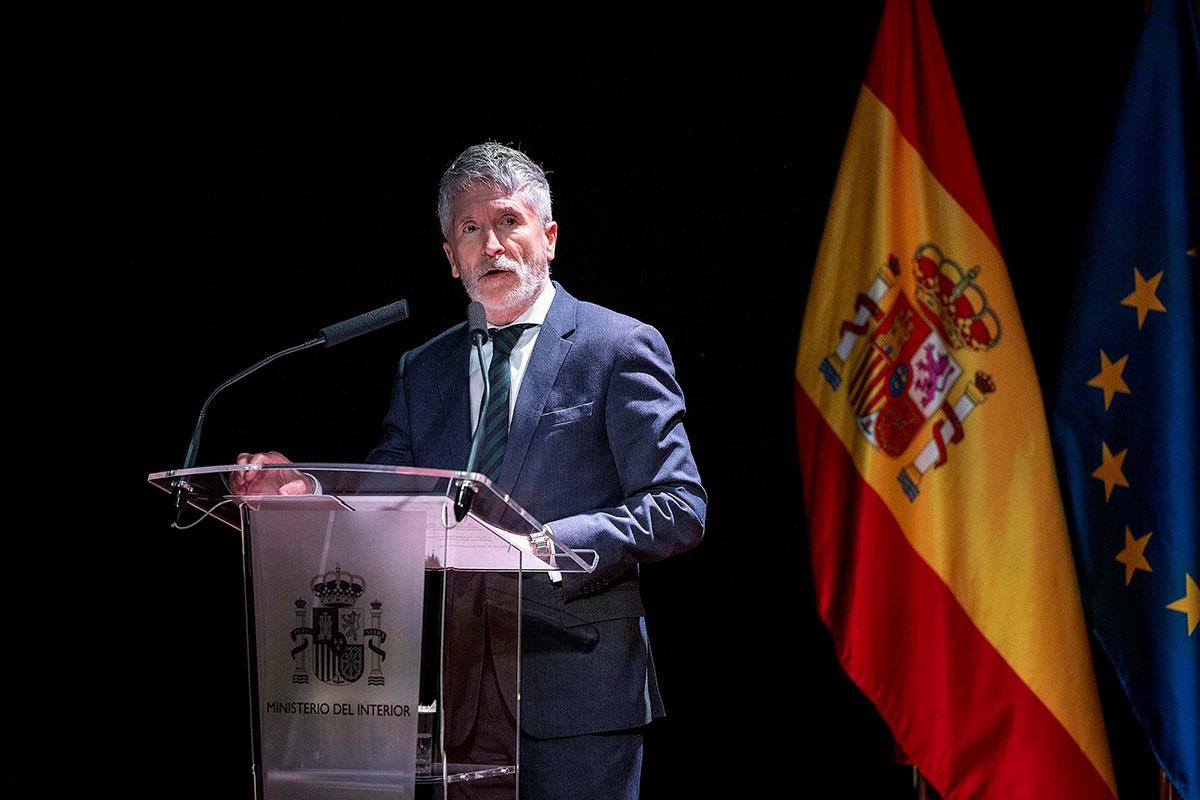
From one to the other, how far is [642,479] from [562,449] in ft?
0.51

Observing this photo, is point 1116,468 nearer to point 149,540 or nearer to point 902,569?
point 902,569

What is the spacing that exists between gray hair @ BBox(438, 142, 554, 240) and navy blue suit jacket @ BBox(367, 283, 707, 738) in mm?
235

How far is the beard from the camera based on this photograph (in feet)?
7.62

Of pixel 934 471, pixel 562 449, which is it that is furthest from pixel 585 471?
pixel 934 471

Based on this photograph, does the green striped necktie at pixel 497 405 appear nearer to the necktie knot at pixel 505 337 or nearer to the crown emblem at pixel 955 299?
the necktie knot at pixel 505 337

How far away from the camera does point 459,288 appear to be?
3285mm

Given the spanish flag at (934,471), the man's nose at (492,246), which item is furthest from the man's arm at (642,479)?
the spanish flag at (934,471)

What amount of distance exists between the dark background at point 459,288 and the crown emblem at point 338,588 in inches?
68.4

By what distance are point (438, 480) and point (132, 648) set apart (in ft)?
6.89

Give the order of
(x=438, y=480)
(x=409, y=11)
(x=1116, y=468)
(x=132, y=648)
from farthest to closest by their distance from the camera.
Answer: (x=409, y=11), (x=132, y=648), (x=1116, y=468), (x=438, y=480)

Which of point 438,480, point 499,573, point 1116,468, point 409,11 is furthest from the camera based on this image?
point 409,11

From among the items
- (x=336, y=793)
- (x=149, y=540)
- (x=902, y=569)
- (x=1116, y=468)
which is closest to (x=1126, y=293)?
(x=1116, y=468)

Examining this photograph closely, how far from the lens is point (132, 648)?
3146mm

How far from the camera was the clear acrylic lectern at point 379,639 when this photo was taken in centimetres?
142
